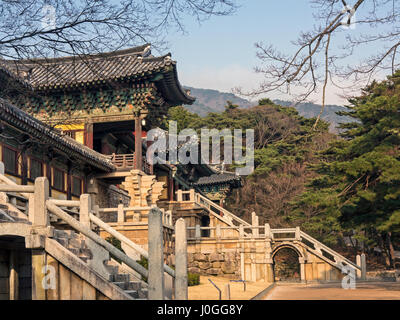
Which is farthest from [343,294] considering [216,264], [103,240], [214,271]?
[216,264]

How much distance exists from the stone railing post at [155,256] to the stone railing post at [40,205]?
Result: 250 centimetres

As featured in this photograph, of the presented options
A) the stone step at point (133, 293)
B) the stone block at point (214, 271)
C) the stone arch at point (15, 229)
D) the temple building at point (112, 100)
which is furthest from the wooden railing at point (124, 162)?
the stone arch at point (15, 229)

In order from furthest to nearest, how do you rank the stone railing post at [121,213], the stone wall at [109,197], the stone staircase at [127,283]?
the stone wall at [109,197]
the stone railing post at [121,213]
the stone staircase at [127,283]

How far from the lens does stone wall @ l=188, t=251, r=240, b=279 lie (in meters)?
31.3

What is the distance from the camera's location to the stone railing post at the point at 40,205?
33.8 ft

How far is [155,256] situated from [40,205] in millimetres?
2790

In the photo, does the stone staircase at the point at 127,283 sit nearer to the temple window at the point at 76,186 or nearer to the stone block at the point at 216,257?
the temple window at the point at 76,186

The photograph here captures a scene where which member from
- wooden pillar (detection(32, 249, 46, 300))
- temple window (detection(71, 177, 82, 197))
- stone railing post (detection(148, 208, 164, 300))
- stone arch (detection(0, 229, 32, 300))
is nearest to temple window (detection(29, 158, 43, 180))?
temple window (detection(71, 177, 82, 197))

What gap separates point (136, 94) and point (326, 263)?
15.8m

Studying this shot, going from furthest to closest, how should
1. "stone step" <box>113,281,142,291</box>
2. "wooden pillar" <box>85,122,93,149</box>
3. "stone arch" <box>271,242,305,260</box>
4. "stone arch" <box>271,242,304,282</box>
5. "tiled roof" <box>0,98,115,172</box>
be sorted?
"stone arch" <box>271,242,304,282</box> → "stone arch" <box>271,242,305,260</box> → "wooden pillar" <box>85,122,93,149</box> → "tiled roof" <box>0,98,115,172</box> → "stone step" <box>113,281,142,291</box>

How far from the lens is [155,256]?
8.95 metres

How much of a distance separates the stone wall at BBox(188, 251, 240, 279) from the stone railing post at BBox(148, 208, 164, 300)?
22.7m

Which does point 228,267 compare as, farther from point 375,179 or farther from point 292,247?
point 375,179

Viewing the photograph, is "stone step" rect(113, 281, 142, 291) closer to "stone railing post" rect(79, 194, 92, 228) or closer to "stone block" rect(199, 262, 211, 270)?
"stone railing post" rect(79, 194, 92, 228)
